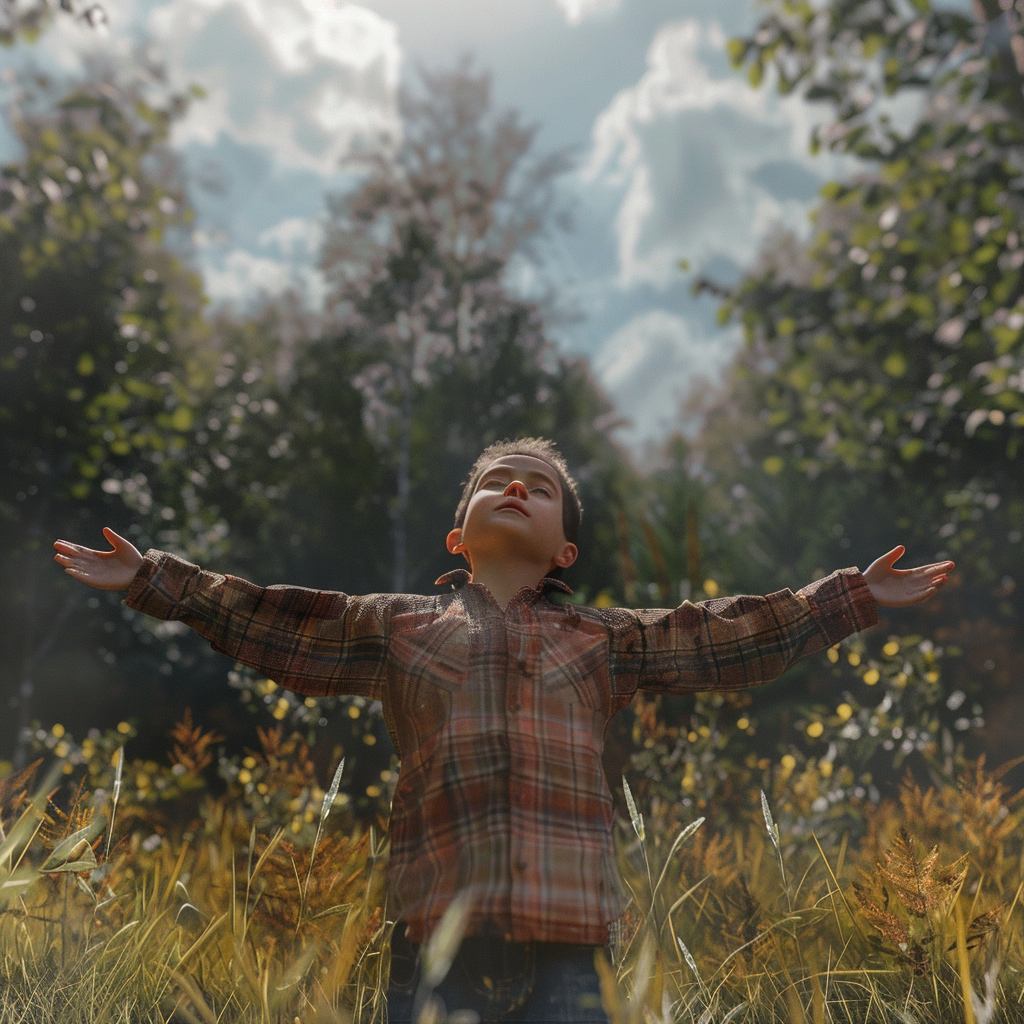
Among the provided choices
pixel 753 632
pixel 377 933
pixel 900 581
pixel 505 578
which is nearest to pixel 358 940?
pixel 377 933

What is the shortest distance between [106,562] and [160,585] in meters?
0.14

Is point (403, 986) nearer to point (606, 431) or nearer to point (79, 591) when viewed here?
point (79, 591)

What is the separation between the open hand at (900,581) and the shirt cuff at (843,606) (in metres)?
0.03

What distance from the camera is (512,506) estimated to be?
6.64 ft

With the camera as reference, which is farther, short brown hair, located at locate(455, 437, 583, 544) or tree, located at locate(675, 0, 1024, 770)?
tree, located at locate(675, 0, 1024, 770)

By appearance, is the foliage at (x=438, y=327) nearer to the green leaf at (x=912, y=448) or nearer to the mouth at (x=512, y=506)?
the green leaf at (x=912, y=448)

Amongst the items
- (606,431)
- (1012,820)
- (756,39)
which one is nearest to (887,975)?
(1012,820)

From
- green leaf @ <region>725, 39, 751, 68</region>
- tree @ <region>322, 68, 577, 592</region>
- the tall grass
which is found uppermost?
tree @ <region>322, 68, 577, 592</region>

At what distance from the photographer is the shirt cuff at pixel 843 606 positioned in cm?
198

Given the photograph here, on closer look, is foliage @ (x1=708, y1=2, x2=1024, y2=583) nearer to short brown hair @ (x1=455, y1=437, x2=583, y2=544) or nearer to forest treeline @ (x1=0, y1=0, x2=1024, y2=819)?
forest treeline @ (x1=0, y1=0, x2=1024, y2=819)

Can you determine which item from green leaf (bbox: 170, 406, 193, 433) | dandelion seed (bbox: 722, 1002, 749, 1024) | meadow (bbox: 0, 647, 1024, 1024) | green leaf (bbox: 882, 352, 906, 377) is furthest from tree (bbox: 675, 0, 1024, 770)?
green leaf (bbox: 170, 406, 193, 433)

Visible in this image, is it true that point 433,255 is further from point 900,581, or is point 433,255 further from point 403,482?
point 900,581

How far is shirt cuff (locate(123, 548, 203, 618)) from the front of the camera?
6.19ft

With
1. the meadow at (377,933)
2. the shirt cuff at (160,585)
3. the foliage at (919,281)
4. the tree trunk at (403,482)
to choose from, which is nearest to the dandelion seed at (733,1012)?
the meadow at (377,933)
